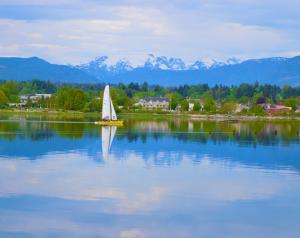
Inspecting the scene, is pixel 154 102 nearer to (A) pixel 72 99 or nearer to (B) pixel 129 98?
(B) pixel 129 98

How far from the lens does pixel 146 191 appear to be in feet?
70.2

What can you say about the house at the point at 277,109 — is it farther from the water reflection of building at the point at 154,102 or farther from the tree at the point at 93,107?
the tree at the point at 93,107

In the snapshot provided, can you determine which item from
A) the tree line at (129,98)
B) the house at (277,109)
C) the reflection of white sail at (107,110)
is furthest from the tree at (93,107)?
the reflection of white sail at (107,110)

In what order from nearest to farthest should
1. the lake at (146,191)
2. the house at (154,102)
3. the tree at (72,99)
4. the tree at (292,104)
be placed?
the lake at (146,191) < the tree at (72,99) < the tree at (292,104) < the house at (154,102)

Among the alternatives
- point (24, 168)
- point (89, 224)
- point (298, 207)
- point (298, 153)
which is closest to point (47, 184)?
point (24, 168)

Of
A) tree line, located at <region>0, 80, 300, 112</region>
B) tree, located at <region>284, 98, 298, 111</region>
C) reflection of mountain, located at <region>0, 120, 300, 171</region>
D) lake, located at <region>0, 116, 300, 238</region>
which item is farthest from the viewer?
tree, located at <region>284, 98, 298, 111</region>

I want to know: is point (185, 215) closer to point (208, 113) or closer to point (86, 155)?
point (86, 155)

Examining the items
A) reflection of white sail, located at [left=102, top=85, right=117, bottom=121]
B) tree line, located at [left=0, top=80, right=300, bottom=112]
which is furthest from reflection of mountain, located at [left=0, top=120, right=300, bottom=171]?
tree line, located at [left=0, top=80, right=300, bottom=112]

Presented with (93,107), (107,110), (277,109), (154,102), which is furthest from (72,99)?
(154,102)

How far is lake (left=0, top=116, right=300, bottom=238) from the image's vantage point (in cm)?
1622

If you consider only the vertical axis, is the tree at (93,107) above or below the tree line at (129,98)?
below

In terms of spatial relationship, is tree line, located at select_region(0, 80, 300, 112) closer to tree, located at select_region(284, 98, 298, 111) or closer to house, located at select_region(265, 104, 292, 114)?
tree, located at select_region(284, 98, 298, 111)

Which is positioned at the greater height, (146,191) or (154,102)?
(154,102)

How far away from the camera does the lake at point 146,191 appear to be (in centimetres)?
1622
